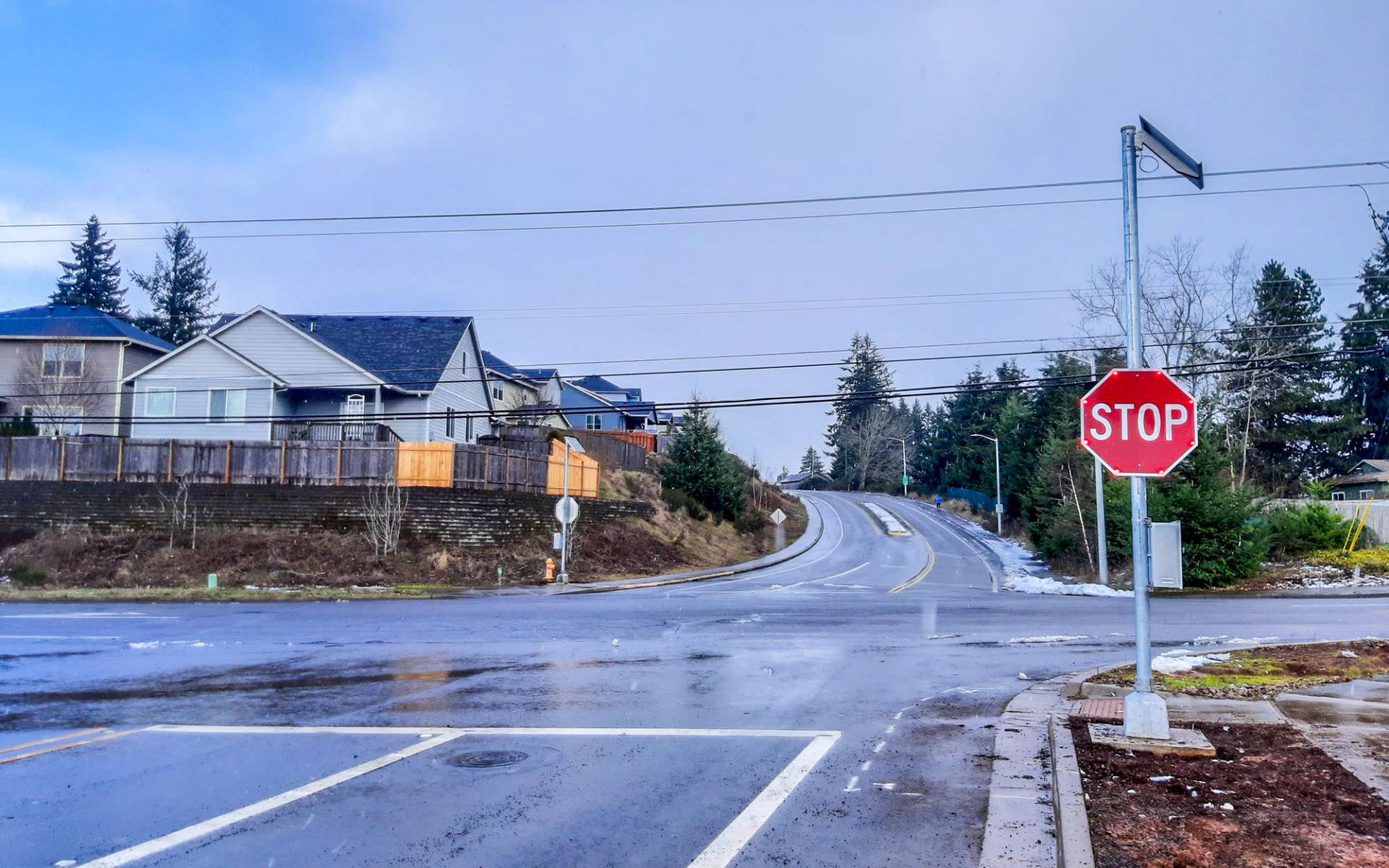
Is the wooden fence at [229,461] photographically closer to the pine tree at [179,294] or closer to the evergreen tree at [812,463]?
the pine tree at [179,294]

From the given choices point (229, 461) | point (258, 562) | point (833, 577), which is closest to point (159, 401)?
point (229, 461)

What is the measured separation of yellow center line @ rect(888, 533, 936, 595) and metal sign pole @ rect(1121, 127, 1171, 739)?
71.8ft

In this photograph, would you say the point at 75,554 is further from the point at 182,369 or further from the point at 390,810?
the point at 390,810

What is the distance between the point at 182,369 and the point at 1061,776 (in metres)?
42.8

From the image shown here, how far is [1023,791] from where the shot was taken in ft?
24.2

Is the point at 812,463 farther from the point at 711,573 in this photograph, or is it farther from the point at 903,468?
the point at 711,573

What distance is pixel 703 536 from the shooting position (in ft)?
162

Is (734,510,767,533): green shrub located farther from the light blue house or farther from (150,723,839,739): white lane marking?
(150,723,839,739): white lane marking

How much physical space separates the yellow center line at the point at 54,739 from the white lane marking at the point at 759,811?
6750 mm

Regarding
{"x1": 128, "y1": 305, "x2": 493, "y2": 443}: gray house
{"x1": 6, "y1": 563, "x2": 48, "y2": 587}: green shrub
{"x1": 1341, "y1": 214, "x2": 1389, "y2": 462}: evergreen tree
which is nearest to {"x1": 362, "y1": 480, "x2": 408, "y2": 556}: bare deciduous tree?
{"x1": 128, "y1": 305, "x2": 493, "y2": 443}: gray house

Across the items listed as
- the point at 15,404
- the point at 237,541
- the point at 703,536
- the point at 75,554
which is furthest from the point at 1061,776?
the point at 15,404

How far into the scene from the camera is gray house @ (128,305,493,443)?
41.8m

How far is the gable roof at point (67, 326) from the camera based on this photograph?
151 ft

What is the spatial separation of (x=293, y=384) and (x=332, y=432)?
2704 millimetres
